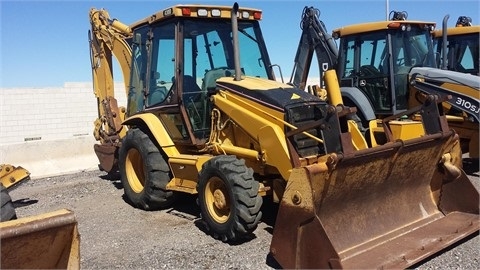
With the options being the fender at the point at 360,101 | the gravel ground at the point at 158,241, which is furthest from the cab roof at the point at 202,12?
→ the fender at the point at 360,101

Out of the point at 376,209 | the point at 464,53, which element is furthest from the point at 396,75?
the point at 376,209

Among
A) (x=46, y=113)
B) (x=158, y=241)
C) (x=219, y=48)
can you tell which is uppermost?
(x=219, y=48)

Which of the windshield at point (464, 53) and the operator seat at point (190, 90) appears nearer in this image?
the operator seat at point (190, 90)

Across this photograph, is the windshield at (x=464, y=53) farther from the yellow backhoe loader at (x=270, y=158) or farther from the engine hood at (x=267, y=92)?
the engine hood at (x=267, y=92)

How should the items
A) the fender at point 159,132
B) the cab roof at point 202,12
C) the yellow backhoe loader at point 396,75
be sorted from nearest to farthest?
the cab roof at point 202,12
the fender at point 159,132
the yellow backhoe loader at point 396,75

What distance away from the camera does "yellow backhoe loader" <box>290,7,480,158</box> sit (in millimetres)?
7625

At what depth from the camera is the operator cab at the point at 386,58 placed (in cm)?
805

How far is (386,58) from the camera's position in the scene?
26.6 ft

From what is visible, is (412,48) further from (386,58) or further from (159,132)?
(159,132)

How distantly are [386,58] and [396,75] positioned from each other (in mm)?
326

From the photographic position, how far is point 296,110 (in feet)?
16.4

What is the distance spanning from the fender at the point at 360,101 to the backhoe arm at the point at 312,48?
0.60 m

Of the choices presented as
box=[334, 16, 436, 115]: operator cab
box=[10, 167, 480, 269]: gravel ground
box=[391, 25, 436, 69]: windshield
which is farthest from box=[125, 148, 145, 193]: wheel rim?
box=[391, 25, 436, 69]: windshield

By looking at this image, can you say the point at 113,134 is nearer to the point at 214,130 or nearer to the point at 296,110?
the point at 214,130
